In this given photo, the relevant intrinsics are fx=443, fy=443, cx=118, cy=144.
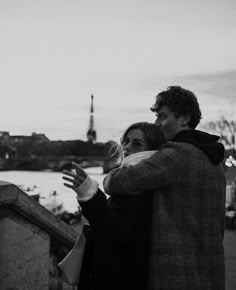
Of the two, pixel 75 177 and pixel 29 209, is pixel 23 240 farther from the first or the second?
pixel 75 177

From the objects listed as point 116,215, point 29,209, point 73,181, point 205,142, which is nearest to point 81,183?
point 73,181

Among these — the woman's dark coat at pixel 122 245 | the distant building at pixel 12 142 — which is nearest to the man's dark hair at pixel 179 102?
the woman's dark coat at pixel 122 245

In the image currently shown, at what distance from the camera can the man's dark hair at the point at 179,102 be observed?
209 centimetres

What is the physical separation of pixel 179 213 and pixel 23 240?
118 centimetres

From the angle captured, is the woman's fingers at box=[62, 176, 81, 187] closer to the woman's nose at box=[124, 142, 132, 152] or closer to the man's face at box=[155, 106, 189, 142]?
the woman's nose at box=[124, 142, 132, 152]

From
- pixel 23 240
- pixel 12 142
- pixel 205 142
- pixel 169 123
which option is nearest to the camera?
pixel 205 142

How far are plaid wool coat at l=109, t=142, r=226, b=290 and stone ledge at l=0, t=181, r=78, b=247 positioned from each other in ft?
3.17

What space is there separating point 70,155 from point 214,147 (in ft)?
298

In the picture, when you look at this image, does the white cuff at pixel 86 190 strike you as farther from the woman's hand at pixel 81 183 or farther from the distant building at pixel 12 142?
the distant building at pixel 12 142

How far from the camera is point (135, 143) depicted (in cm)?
201

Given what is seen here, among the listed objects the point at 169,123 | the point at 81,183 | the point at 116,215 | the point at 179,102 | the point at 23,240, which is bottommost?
the point at 23,240

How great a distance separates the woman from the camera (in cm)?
179

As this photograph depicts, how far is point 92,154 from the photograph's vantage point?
8244 centimetres

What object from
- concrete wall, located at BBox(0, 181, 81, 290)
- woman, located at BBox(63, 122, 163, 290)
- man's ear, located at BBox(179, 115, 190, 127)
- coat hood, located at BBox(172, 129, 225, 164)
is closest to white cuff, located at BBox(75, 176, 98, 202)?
woman, located at BBox(63, 122, 163, 290)
